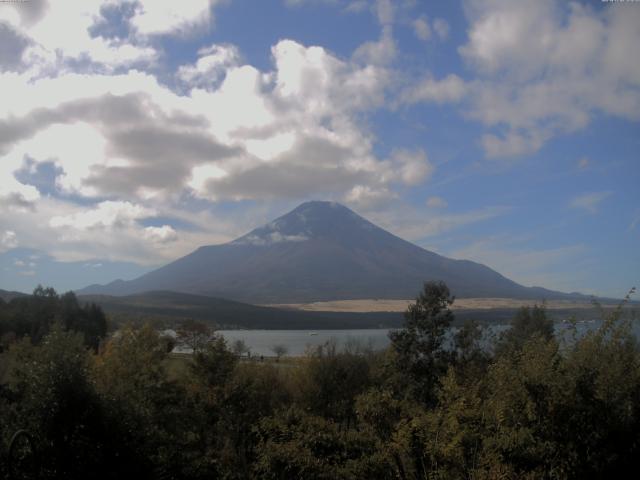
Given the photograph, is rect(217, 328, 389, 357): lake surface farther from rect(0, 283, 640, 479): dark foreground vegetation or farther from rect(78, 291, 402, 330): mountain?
rect(0, 283, 640, 479): dark foreground vegetation

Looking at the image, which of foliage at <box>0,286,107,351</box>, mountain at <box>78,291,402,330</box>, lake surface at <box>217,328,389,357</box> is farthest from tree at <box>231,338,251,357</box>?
mountain at <box>78,291,402,330</box>

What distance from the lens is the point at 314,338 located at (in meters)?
134

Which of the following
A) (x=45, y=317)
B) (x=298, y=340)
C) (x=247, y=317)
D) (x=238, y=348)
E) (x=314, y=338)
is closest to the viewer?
(x=238, y=348)

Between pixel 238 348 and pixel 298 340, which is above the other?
pixel 238 348

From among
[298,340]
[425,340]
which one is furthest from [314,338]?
[425,340]

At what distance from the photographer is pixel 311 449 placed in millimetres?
12703

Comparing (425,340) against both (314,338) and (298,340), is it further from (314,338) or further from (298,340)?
(298,340)

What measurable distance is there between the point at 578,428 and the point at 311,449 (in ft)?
18.9

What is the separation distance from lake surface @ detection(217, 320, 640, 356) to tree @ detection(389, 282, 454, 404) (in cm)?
274

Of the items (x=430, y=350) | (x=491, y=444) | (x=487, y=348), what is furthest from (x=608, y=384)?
(x=487, y=348)

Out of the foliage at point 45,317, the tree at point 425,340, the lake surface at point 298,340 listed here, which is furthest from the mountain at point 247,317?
the tree at point 425,340

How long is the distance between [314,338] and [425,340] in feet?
345

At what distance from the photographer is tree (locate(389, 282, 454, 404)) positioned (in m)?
29.8

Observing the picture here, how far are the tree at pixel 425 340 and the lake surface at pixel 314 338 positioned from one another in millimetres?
2740
